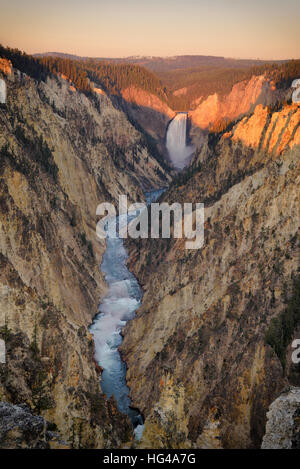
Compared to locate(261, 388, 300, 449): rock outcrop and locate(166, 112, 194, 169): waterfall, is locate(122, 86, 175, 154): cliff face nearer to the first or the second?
locate(166, 112, 194, 169): waterfall

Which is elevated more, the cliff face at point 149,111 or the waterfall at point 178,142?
the cliff face at point 149,111

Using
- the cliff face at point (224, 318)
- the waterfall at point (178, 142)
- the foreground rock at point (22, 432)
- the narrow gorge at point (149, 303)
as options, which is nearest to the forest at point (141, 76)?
the waterfall at point (178, 142)

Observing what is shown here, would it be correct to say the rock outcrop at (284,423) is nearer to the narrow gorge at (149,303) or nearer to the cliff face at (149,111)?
the narrow gorge at (149,303)

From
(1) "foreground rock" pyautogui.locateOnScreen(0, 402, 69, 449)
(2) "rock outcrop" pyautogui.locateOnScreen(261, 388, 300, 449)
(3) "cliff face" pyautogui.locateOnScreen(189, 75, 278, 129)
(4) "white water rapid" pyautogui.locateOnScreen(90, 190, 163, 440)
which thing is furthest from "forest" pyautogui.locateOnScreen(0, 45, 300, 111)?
(2) "rock outcrop" pyautogui.locateOnScreen(261, 388, 300, 449)

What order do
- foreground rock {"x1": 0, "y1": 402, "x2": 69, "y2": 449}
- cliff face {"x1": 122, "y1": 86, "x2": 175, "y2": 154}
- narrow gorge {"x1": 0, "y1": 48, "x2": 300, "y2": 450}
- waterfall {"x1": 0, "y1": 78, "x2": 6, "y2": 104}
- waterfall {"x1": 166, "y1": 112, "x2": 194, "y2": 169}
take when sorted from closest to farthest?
1. foreground rock {"x1": 0, "y1": 402, "x2": 69, "y2": 449}
2. narrow gorge {"x1": 0, "y1": 48, "x2": 300, "y2": 450}
3. waterfall {"x1": 0, "y1": 78, "x2": 6, "y2": 104}
4. waterfall {"x1": 166, "y1": 112, "x2": 194, "y2": 169}
5. cliff face {"x1": 122, "y1": 86, "x2": 175, "y2": 154}

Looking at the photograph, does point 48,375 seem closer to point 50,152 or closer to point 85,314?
point 85,314

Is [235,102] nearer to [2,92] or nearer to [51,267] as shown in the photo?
[2,92]
